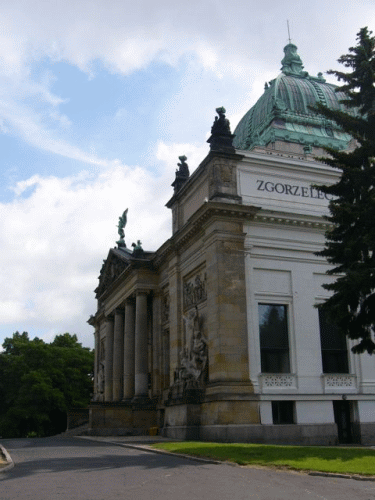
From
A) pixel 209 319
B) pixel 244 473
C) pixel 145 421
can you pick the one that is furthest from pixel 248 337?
pixel 244 473

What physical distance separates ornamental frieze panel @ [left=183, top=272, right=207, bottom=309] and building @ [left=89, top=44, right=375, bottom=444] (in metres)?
0.07

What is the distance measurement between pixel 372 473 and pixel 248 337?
18075mm

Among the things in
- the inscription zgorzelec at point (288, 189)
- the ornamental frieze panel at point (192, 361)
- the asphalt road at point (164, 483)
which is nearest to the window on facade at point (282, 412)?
the ornamental frieze panel at point (192, 361)

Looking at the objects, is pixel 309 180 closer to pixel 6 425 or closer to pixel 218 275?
pixel 218 275

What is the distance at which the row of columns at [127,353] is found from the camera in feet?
150

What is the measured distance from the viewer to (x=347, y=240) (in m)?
24.1

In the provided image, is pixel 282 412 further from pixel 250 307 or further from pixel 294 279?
pixel 294 279

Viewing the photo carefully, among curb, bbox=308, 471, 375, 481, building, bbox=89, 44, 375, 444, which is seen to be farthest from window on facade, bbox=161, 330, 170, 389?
curb, bbox=308, 471, 375, 481

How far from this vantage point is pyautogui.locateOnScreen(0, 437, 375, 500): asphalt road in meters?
12.5

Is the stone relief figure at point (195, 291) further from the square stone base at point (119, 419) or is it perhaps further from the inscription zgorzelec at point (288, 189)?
the square stone base at point (119, 419)

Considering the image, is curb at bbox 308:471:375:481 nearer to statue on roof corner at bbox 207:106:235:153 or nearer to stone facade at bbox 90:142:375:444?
stone facade at bbox 90:142:375:444

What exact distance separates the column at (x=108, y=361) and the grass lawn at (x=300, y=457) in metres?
34.1

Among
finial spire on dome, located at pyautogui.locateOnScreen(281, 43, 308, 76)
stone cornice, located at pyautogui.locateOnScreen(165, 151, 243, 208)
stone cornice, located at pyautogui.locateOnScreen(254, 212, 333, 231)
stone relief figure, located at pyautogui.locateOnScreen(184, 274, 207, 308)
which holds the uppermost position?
finial spire on dome, located at pyautogui.locateOnScreen(281, 43, 308, 76)

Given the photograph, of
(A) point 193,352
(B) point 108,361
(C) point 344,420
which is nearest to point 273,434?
(C) point 344,420
